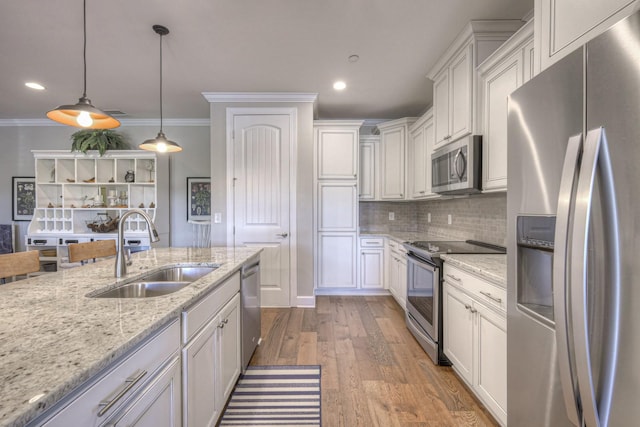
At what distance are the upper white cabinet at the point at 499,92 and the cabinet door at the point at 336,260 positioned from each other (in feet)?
6.92

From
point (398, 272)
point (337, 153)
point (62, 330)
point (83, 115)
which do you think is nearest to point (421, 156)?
point (337, 153)

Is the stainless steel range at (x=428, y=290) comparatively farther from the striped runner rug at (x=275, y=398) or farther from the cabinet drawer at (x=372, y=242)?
the cabinet drawer at (x=372, y=242)

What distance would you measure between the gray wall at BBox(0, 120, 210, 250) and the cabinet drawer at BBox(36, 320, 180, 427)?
393 centimetres

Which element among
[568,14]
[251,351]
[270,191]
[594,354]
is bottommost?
[251,351]

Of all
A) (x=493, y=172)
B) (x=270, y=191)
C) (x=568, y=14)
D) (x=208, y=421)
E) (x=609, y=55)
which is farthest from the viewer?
(x=270, y=191)

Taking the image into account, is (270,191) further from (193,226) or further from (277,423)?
(277,423)

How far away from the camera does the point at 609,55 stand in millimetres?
761

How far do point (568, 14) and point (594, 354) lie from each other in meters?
1.24

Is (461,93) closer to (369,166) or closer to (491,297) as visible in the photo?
(491,297)

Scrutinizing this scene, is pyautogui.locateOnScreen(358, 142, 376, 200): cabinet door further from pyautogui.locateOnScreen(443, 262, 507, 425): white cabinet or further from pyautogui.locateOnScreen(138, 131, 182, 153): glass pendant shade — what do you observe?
pyautogui.locateOnScreen(138, 131, 182, 153): glass pendant shade

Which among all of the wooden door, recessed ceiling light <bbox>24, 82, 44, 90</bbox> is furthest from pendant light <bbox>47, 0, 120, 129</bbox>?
recessed ceiling light <bbox>24, 82, 44, 90</bbox>

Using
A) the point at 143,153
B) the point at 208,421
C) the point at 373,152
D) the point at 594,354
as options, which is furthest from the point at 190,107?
the point at 594,354

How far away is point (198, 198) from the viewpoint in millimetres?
4570

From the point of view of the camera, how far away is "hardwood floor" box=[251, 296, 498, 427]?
5.56ft
